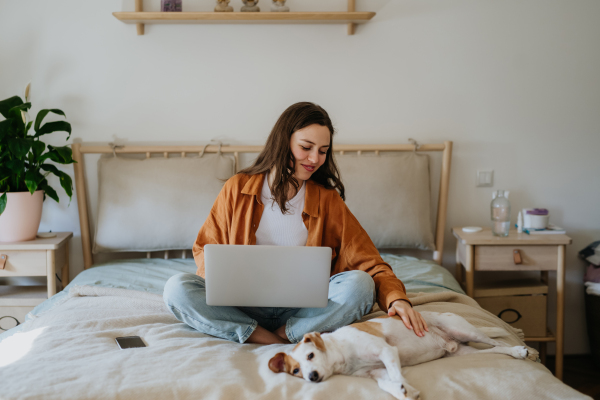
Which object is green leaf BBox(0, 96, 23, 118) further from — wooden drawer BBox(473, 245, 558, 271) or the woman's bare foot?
wooden drawer BBox(473, 245, 558, 271)

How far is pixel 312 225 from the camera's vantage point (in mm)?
1531

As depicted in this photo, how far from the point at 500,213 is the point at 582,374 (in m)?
0.87

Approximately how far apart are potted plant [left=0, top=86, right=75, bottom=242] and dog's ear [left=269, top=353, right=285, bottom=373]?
4.78 ft

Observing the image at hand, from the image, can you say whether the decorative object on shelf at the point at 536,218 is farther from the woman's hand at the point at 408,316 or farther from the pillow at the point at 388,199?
the woman's hand at the point at 408,316

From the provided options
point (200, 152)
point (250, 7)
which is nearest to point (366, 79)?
point (250, 7)

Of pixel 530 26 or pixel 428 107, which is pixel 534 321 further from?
pixel 530 26

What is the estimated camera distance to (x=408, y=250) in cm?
250

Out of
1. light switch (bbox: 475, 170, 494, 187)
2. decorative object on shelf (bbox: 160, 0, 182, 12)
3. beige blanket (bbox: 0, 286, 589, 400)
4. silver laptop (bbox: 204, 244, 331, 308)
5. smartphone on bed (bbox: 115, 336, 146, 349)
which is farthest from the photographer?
light switch (bbox: 475, 170, 494, 187)

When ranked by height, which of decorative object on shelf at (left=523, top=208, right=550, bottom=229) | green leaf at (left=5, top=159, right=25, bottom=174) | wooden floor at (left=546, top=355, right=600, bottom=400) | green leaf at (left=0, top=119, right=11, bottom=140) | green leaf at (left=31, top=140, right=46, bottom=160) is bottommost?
wooden floor at (left=546, top=355, right=600, bottom=400)

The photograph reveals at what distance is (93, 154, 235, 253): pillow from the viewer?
→ 7.32ft

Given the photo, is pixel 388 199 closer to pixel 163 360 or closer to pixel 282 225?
pixel 282 225

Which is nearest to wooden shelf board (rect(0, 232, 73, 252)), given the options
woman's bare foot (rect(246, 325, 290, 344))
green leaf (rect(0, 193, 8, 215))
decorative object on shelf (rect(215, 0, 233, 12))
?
green leaf (rect(0, 193, 8, 215))

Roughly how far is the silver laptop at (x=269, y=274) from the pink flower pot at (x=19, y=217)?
1.34 meters

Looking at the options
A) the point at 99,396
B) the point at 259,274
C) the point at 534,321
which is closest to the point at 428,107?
the point at 534,321
